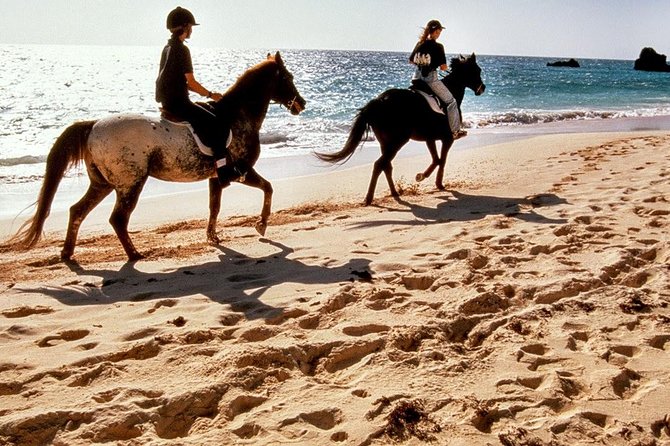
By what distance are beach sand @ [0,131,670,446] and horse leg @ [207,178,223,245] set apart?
0.22 metres

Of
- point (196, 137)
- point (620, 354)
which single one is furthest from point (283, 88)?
point (620, 354)

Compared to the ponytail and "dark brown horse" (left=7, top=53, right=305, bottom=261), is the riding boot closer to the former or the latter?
"dark brown horse" (left=7, top=53, right=305, bottom=261)

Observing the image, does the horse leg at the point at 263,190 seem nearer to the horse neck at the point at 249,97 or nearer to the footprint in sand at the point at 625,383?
the horse neck at the point at 249,97

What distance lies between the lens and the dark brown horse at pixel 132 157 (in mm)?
5672

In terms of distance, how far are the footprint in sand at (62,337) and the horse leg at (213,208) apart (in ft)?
8.64

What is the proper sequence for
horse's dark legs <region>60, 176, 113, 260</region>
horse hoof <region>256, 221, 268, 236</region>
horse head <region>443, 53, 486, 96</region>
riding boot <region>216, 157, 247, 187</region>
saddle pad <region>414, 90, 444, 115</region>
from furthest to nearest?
horse head <region>443, 53, 486, 96</region>, saddle pad <region>414, 90, 444, 115</region>, horse hoof <region>256, 221, 268, 236</region>, riding boot <region>216, 157, 247, 187</region>, horse's dark legs <region>60, 176, 113, 260</region>

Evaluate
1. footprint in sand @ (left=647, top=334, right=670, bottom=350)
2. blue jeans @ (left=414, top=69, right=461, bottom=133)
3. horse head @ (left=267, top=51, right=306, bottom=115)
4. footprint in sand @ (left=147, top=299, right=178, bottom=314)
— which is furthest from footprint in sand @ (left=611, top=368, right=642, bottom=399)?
blue jeans @ (left=414, top=69, right=461, bottom=133)

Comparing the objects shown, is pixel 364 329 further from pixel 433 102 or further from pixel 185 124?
pixel 433 102

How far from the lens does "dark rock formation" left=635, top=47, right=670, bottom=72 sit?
97250 mm

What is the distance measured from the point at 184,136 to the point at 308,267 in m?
1.95

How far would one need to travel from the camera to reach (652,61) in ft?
321

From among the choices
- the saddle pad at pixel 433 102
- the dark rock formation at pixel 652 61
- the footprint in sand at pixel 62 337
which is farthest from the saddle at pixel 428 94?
the dark rock formation at pixel 652 61

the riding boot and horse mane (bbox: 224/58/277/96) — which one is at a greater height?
horse mane (bbox: 224/58/277/96)

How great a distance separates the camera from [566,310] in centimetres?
421
